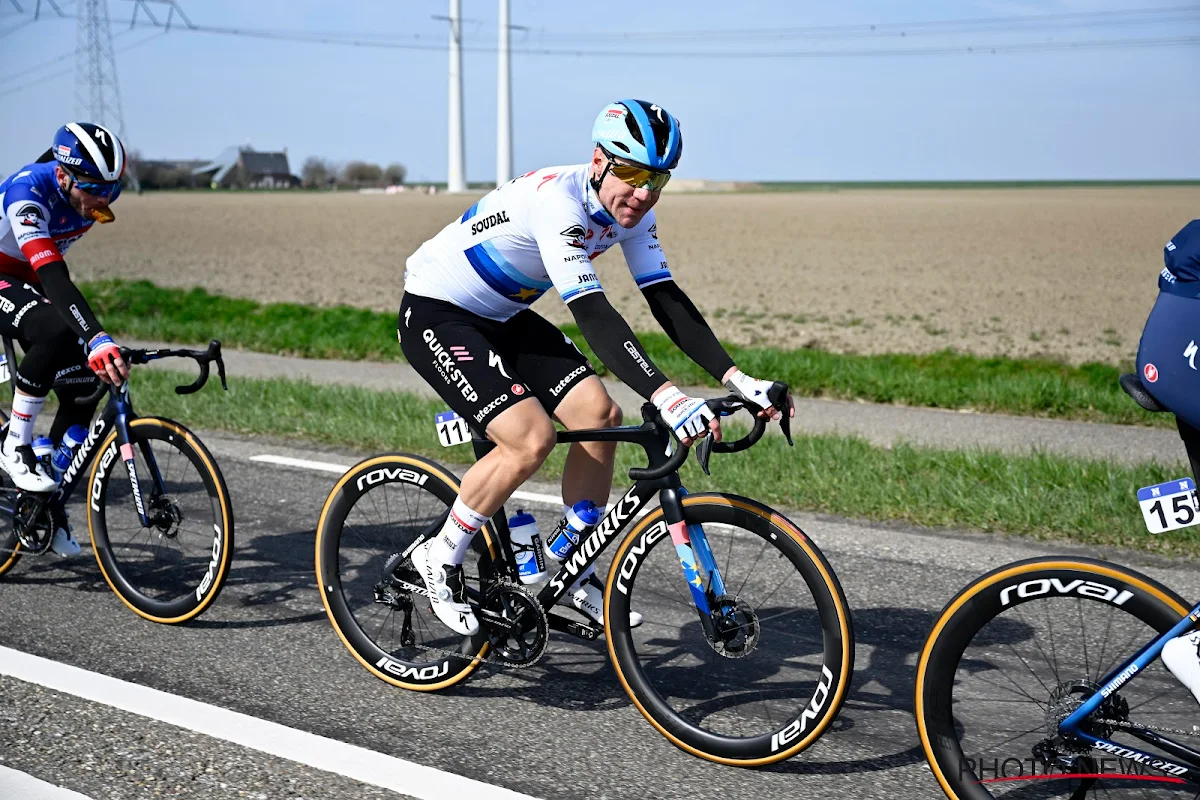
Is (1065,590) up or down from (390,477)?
up

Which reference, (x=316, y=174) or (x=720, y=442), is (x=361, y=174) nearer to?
(x=316, y=174)

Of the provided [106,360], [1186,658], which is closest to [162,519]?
[106,360]

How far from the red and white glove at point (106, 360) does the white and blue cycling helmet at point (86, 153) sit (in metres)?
0.75

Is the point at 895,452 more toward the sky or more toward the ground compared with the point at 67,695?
more toward the ground

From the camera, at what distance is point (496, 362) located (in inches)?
157

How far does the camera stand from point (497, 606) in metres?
4.08

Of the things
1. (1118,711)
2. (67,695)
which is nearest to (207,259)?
(67,695)

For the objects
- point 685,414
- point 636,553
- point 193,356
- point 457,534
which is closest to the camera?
point 685,414

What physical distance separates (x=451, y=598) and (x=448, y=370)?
0.83 m

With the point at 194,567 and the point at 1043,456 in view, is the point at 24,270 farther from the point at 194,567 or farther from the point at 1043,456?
the point at 1043,456

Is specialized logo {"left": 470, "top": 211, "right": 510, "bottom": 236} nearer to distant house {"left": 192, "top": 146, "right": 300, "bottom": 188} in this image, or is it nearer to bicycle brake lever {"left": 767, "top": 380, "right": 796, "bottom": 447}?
bicycle brake lever {"left": 767, "top": 380, "right": 796, "bottom": 447}

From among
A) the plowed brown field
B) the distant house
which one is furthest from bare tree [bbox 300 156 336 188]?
the plowed brown field

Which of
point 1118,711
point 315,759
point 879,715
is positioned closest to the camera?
point 1118,711

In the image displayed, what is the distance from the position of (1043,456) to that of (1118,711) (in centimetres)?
477
